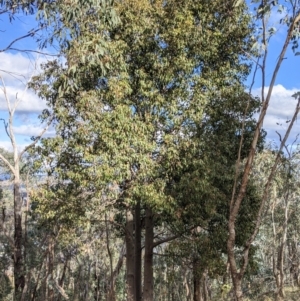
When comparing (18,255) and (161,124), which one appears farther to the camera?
(18,255)

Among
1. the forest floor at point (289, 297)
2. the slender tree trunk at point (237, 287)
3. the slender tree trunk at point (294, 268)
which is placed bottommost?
the forest floor at point (289, 297)

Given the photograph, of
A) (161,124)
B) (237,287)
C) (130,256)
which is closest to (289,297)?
(130,256)

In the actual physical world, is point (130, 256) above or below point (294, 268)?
above

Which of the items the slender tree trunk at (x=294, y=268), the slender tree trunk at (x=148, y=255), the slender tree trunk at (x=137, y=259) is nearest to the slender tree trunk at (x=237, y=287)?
the slender tree trunk at (x=294, y=268)

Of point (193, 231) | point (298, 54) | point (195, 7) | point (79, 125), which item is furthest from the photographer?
point (193, 231)

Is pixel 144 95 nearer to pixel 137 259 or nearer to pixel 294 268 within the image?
pixel 137 259

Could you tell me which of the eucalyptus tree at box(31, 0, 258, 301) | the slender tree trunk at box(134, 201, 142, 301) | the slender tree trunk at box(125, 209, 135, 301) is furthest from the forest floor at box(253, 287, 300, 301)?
the eucalyptus tree at box(31, 0, 258, 301)

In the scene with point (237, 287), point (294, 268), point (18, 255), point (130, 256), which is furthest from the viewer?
point (18, 255)

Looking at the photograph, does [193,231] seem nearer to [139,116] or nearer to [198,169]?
[198,169]

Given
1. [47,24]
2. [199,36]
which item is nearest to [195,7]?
[199,36]

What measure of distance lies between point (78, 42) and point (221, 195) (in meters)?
4.10

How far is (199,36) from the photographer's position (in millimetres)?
8375

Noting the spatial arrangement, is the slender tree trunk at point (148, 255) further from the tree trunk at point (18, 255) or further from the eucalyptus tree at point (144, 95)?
the tree trunk at point (18, 255)

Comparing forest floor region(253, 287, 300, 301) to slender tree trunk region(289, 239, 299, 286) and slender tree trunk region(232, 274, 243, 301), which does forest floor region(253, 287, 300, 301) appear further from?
slender tree trunk region(232, 274, 243, 301)
